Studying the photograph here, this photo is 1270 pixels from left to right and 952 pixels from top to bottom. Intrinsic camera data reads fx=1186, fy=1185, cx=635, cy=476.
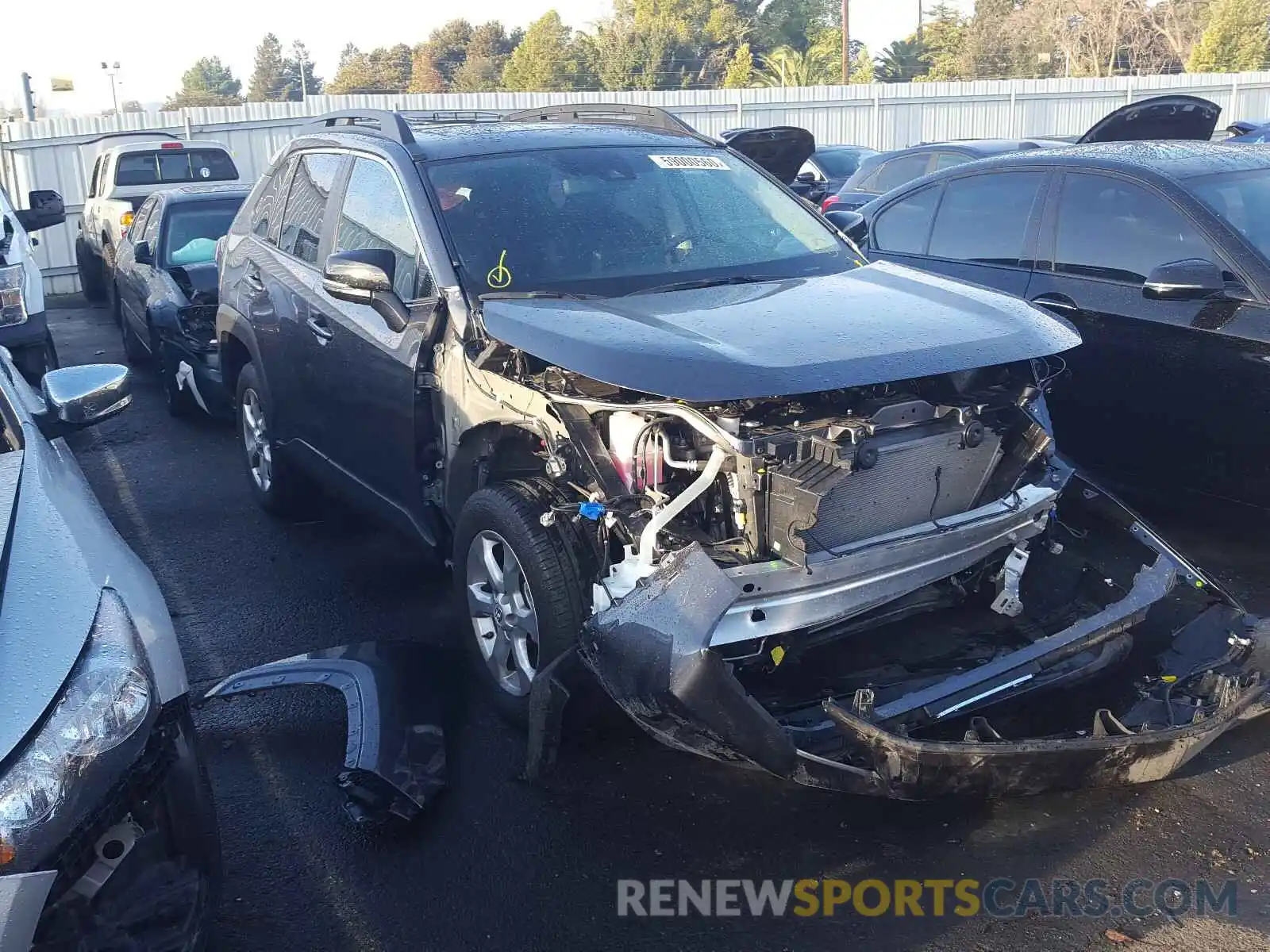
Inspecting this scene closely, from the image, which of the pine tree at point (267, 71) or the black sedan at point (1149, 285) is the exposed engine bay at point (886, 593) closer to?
the black sedan at point (1149, 285)

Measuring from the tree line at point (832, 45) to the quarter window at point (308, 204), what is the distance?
3875 cm

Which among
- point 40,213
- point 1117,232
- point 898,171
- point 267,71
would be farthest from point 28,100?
point 267,71

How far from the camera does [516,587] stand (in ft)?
13.1

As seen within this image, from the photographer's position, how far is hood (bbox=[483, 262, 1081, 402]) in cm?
323

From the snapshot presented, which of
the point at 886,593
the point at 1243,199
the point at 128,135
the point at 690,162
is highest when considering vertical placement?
the point at 128,135

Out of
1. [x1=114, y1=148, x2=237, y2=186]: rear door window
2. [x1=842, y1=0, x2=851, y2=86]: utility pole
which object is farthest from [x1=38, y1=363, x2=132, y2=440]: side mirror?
[x1=842, y1=0, x2=851, y2=86]: utility pole

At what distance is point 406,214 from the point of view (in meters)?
4.58

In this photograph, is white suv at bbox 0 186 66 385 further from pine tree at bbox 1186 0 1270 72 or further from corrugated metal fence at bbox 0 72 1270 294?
pine tree at bbox 1186 0 1270 72

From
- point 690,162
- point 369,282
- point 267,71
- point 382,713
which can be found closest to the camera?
point 382,713

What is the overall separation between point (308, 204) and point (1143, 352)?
3850 millimetres

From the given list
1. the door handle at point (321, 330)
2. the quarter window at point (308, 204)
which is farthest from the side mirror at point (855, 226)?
the door handle at point (321, 330)

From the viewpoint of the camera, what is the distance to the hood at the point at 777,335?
323 centimetres

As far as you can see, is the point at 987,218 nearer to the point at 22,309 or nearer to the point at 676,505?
the point at 676,505

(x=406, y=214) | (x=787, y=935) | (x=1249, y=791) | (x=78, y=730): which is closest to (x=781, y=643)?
(x=787, y=935)
